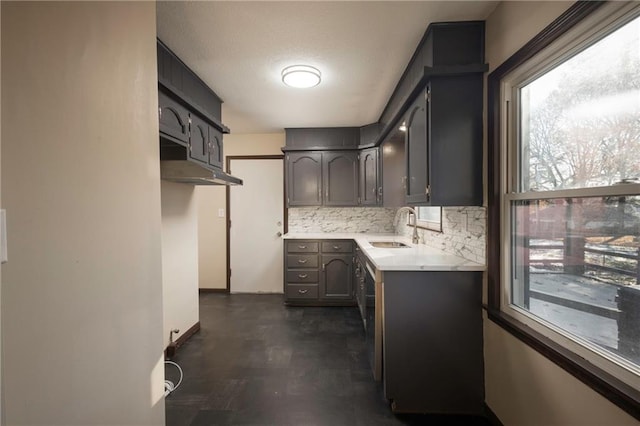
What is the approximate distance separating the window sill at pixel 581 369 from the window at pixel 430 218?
1063mm

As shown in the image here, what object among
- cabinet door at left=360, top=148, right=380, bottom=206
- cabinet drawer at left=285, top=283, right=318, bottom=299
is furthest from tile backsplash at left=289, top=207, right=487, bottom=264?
cabinet drawer at left=285, top=283, right=318, bottom=299

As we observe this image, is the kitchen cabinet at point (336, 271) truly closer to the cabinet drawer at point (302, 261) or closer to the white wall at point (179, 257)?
the cabinet drawer at point (302, 261)

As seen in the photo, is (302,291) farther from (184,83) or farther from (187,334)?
(184,83)

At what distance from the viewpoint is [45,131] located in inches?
26.5

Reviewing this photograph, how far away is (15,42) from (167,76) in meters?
1.40

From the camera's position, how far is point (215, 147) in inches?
100

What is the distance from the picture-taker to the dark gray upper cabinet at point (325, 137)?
11.9 ft

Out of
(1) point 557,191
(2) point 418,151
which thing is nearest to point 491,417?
(1) point 557,191

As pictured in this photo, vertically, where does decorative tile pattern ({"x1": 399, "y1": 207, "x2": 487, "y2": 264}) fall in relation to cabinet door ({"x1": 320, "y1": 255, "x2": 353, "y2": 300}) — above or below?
above

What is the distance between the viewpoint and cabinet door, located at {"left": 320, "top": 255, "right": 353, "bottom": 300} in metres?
3.46

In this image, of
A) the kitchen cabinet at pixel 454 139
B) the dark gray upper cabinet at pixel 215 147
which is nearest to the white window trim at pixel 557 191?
the kitchen cabinet at pixel 454 139

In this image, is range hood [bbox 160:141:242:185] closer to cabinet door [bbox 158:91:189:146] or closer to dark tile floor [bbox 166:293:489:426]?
cabinet door [bbox 158:91:189:146]

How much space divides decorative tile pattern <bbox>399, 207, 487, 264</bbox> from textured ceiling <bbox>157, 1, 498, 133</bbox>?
3.89ft

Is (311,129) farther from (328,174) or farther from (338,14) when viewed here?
(338,14)
